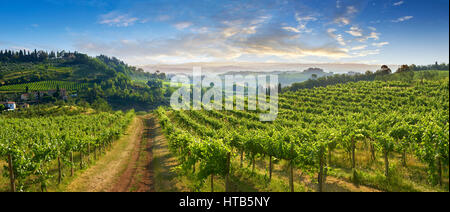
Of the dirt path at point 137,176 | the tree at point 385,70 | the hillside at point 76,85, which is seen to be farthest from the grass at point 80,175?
the tree at point 385,70

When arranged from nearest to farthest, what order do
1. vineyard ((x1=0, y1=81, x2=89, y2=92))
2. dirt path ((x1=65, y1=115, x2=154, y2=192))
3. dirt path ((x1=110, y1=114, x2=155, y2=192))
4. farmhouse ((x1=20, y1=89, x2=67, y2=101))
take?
dirt path ((x1=110, y1=114, x2=155, y2=192)), dirt path ((x1=65, y1=115, x2=154, y2=192)), farmhouse ((x1=20, y1=89, x2=67, y2=101)), vineyard ((x1=0, y1=81, x2=89, y2=92))

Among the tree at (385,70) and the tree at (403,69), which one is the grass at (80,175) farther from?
the tree at (385,70)

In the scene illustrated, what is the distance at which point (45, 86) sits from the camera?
445 feet

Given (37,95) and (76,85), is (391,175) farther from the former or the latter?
(76,85)

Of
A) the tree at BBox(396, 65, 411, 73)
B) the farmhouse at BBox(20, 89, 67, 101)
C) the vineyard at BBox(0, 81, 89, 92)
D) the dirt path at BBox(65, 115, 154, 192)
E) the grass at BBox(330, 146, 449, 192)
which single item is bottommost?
the dirt path at BBox(65, 115, 154, 192)

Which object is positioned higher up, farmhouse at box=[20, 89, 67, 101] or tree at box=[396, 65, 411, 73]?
tree at box=[396, 65, 411, 73]

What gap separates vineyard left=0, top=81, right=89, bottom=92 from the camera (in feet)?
405

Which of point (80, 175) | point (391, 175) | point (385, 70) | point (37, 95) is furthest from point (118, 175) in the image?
point (385, 70)

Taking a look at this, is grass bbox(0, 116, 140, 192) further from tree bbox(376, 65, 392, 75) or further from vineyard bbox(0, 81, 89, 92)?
tree bbox(376, 65, 392, 75)

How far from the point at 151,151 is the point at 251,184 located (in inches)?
786

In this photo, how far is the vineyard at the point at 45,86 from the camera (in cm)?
12336

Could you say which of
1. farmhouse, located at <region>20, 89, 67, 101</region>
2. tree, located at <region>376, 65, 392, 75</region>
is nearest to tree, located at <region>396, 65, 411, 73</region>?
tree, located at <region>376, 65, 392, 75</region>

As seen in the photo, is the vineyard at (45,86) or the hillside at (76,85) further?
the hillside at (76,85)
